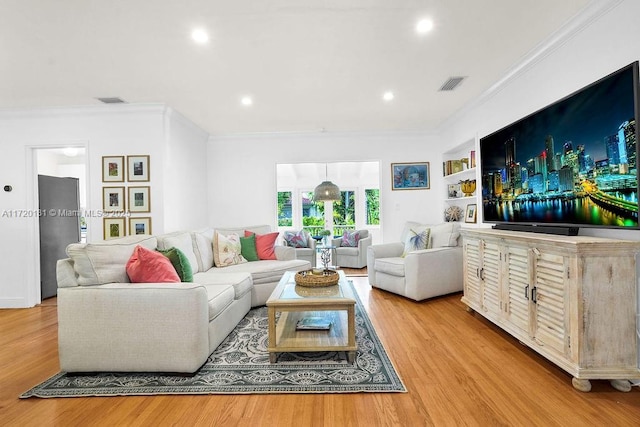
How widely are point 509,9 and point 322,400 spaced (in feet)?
9.47

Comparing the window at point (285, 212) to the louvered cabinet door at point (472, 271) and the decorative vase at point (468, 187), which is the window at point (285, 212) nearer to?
the decorative vase at point (468, 187)

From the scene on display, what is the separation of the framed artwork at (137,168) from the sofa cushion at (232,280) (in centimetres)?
166

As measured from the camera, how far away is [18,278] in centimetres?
408

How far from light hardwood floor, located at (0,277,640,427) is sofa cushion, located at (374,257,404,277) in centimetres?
151

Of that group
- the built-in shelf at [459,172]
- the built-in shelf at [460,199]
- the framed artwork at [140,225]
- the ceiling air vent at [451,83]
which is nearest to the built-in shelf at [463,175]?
the built-in shelf at [459,172]

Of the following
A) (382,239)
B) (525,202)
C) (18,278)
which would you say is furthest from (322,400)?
(18,278)

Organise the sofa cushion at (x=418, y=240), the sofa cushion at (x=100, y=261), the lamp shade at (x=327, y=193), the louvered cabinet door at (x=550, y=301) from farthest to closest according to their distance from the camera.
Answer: the lamp shade at (x=327, y=193), the sofa cushion at (x=418, y=240), the sofa cushion at (x=100, y=261), the louvered cabinet door at (x=550, y=301)

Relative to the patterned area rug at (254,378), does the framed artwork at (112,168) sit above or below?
above

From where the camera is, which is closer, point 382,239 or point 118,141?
point 118,141

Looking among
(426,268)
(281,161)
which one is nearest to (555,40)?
(426,268)

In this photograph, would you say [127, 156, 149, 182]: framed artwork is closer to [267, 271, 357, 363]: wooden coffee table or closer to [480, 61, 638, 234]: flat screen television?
[267, 271, 357, 363]: wooden coffee table

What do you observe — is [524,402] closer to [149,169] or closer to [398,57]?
[398,57]

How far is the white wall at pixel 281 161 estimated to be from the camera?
565 centimetres

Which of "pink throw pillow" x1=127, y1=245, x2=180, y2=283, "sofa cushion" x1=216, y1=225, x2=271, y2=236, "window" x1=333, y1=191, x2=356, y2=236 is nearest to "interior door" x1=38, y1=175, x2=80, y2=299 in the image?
"sofa cushion" x1=216, y1=225, x2=271, y2=236
